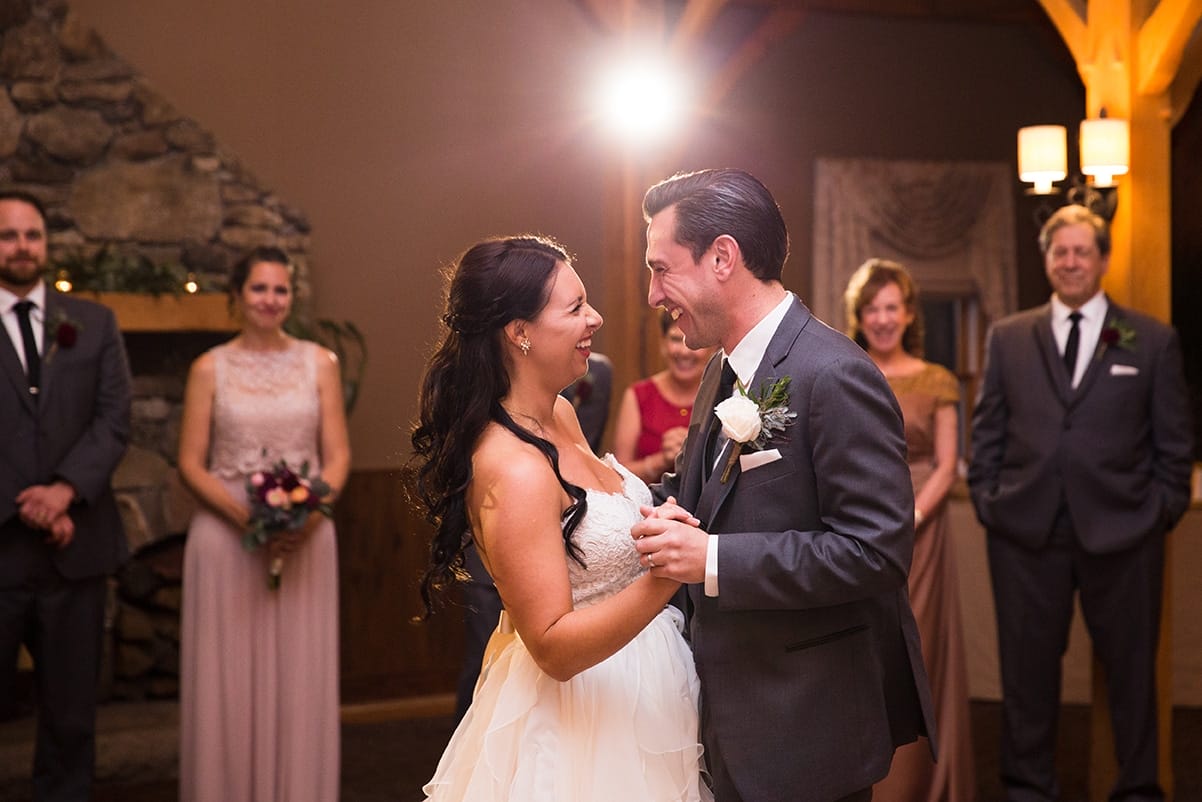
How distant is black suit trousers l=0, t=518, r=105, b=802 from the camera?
431 centimetres

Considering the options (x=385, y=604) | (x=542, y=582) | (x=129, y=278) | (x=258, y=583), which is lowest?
(x=385, y=604)

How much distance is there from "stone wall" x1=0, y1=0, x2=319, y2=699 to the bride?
386 centimetres

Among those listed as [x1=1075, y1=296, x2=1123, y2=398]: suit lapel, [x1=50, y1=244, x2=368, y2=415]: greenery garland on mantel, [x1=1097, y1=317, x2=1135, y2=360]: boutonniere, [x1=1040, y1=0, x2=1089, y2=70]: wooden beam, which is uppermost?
[x1=1040, y1=0, x2=1089, y2=70]: wooden beam

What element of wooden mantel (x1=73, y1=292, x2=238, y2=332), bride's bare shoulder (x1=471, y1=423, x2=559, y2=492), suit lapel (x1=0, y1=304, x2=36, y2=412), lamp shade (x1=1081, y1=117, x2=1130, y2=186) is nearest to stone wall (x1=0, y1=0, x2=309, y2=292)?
wooden mantel (x1=73, y1=292, x2=238, y2=332)

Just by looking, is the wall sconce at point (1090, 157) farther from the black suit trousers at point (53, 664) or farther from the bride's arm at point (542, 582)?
the black suit trousers at point (53, 664)

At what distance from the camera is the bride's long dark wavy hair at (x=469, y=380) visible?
242 centimetres

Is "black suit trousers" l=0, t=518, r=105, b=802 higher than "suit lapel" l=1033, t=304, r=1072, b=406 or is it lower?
lower

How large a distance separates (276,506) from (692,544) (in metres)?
2.63

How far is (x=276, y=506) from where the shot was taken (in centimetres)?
443

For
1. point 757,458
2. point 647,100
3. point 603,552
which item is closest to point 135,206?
point 647,100

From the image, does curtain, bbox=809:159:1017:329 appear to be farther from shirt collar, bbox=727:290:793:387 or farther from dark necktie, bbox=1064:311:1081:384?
shirt collar, bbox=727:290:793:387

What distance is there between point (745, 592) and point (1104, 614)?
2.82 meters

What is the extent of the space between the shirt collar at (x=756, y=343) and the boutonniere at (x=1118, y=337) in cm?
250

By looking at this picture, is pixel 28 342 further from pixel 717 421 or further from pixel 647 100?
pixel 647 100
